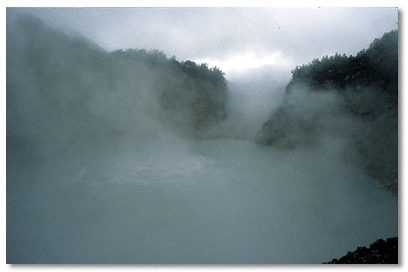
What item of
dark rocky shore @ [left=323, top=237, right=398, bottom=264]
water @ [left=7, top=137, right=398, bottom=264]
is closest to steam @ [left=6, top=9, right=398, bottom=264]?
water @ [left=7, top=137, right=398, bottom=264]

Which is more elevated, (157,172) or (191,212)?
(157,172)

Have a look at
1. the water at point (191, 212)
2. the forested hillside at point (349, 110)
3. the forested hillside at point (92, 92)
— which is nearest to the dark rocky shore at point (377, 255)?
the water at point (191, 212)

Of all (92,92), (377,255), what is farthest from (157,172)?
(92,92)

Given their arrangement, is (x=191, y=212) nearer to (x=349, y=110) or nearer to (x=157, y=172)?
(x=157, y=172)

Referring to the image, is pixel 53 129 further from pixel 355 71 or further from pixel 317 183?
pixel 355 71

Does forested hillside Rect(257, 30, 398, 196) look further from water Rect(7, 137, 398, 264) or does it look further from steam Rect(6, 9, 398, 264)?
water Rect(7, 137, 398, 264)

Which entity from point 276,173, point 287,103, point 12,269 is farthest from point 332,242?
point 287,103
